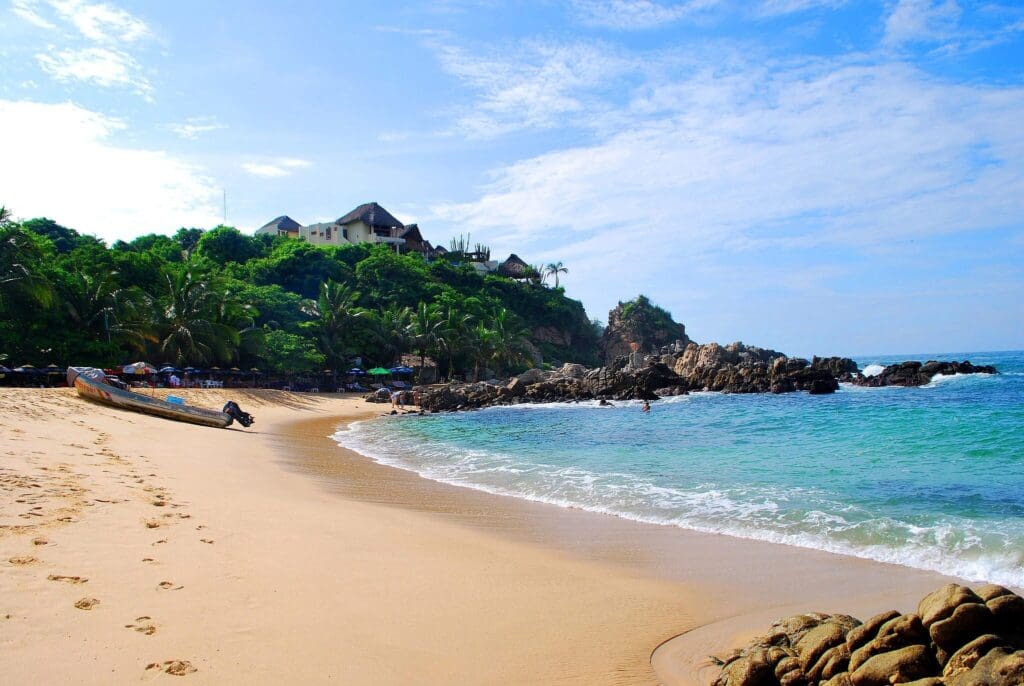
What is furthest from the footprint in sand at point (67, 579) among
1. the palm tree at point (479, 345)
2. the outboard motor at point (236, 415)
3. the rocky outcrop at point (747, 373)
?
the palm tree at point (479, 345)

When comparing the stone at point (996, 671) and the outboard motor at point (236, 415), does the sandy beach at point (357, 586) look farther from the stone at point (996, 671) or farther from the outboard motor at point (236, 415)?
the outboard motor at point (236, 415)

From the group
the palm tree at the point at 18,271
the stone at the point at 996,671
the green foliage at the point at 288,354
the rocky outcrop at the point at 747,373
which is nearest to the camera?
the stone at the point at 996,671

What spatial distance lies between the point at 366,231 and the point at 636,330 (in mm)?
34901

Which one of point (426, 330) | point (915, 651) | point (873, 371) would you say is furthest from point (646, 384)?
point (915, 651)

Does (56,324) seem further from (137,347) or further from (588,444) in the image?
(588,444)

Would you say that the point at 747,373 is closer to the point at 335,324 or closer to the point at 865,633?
the point at 335,324

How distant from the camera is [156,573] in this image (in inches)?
222

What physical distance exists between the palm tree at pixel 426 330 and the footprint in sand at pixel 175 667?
4718cm

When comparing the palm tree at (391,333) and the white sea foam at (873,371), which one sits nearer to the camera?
the palm tree at (391,333)

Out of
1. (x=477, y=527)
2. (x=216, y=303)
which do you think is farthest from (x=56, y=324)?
(x=477, y=527)

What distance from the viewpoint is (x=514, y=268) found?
82625 mm

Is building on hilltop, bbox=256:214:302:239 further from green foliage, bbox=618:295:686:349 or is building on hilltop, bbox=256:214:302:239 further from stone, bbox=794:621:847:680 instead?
stone, bbox=794:621:847:680

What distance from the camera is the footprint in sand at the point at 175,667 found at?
404cm

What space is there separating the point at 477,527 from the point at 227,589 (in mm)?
4191
